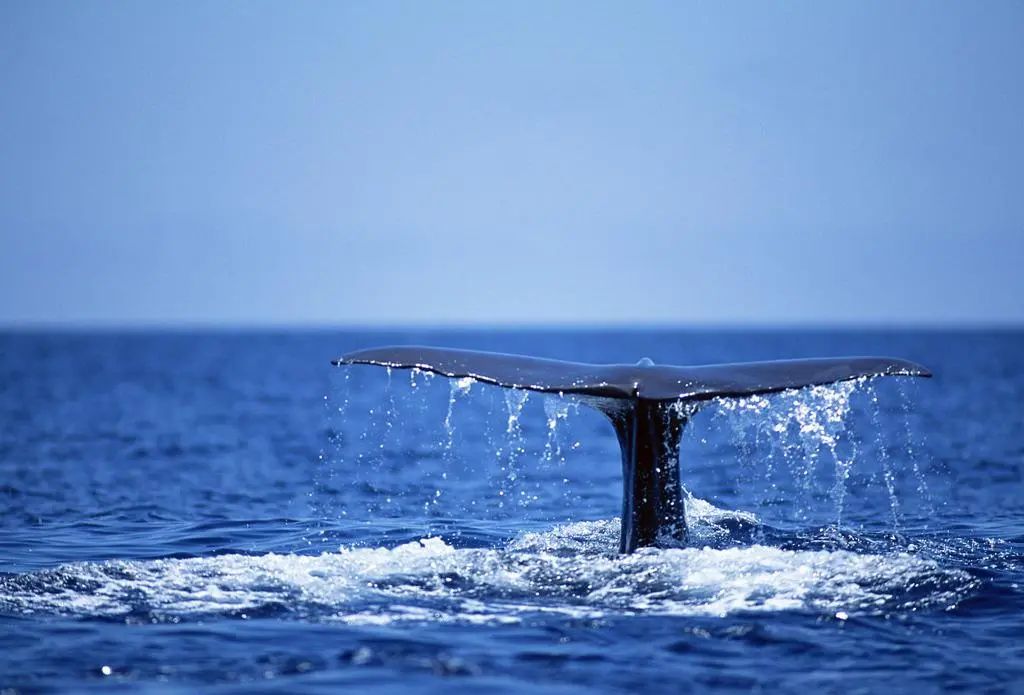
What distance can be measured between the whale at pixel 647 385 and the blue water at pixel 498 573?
21 centimetres

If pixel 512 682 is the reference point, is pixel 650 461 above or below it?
above

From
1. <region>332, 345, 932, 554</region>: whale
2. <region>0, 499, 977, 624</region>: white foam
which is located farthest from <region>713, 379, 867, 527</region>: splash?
<region>0, 499, 977, 624</region>: white foam

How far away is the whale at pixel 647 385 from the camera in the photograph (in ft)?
28.5

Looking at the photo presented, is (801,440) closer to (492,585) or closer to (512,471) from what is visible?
(512,471)

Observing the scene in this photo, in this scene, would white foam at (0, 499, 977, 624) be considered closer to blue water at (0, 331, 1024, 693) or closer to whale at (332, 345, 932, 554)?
blue water at (0, 331, 1024, 693)

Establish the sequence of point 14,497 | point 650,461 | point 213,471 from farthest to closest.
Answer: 1. point 213,471
2. point 14,497
3. point 650,461

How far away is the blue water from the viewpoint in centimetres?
723

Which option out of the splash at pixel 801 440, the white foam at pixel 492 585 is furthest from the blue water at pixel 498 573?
the splash at pixel 801 440

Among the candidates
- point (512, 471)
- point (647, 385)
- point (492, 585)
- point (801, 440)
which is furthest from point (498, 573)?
point (801, 440)

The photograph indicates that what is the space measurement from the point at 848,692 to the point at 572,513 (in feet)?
25.2

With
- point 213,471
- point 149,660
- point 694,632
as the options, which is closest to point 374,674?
point 149,660

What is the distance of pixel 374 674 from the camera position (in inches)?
280

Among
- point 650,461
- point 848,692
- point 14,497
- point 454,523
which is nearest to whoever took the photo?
point 848,692

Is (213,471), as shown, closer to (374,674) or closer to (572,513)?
(572,513)
